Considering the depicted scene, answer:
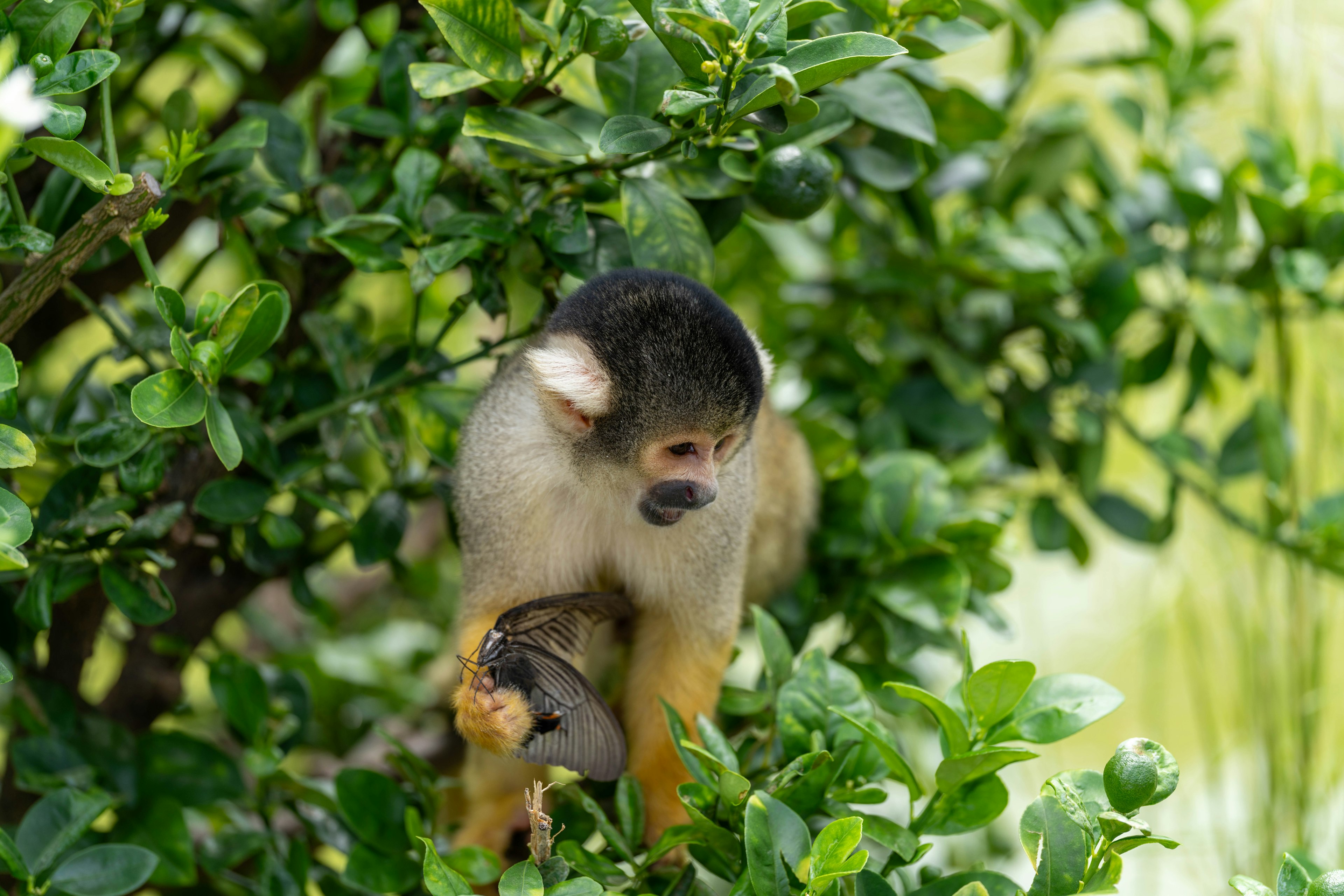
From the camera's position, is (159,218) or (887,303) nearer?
(159,218)

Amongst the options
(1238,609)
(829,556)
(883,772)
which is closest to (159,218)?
(883,772)

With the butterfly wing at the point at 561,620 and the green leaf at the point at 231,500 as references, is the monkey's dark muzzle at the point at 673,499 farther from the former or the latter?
the green leaf at the point at 231,500

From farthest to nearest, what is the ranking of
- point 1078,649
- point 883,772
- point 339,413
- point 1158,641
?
point 1078,649 < point 1158,641 < point 339,413 < point 883,772

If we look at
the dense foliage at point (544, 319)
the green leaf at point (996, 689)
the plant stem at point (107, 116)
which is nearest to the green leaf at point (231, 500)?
the dense foliage at point (544, 319)

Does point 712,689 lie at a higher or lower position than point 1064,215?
lower

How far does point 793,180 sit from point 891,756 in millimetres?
881

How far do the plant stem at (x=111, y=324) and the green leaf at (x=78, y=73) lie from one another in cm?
28

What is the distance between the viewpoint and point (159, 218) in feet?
4.49

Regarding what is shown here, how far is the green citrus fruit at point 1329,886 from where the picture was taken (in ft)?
3.91

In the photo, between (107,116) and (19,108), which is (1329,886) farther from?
(107,116)

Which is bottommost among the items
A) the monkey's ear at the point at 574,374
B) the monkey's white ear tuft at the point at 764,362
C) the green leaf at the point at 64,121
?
the monkey's white ear tuft at the point at 764,362

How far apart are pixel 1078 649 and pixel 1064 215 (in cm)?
213

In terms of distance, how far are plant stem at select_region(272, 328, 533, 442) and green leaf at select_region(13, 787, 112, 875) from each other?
24.9 inches

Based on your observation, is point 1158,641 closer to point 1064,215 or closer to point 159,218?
point 1064,215
